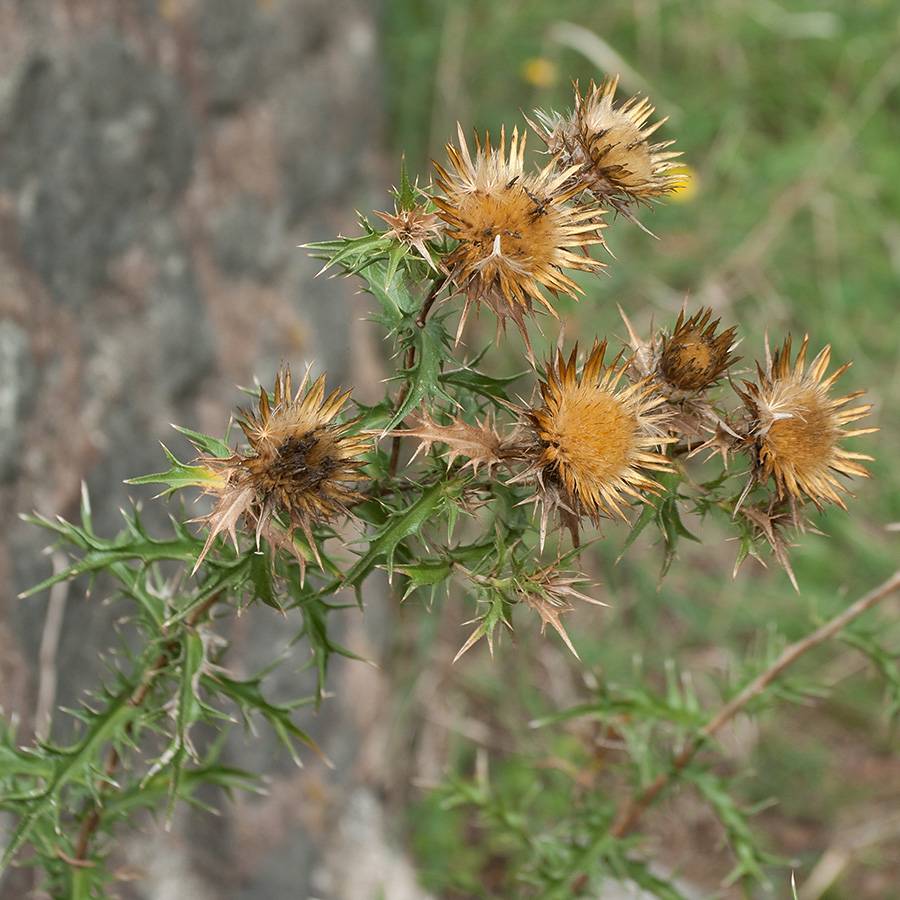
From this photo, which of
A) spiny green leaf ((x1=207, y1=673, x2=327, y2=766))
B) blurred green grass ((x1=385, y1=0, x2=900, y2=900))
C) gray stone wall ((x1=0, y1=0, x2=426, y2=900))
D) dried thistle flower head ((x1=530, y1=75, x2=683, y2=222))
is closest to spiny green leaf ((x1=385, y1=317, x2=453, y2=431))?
dried thistle flower head ((x1=530, y1=75, x2=683, y2=222))

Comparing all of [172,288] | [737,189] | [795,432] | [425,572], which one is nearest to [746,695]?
[795,432]

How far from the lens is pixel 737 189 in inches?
160

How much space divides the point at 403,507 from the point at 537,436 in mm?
236

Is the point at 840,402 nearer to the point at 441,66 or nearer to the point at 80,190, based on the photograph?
the point at 80,190

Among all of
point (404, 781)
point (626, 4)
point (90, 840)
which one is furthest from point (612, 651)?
point (626, 4)

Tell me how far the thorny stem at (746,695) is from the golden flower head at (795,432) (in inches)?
18.0

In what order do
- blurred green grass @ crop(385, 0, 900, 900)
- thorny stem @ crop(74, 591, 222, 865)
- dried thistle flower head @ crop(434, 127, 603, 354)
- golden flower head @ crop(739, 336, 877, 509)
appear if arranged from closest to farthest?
1. dried thistle flower head @ crop(434, 127, 603, 354)
2. golden flower head @ crop(739, 336, 877, 509)
3. thorny stem @ crop(74, 591, 222, 865)
4. blurred green grass @ crop(385, 0, 900, 900)

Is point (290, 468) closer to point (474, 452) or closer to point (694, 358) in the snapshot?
point (474, 452)

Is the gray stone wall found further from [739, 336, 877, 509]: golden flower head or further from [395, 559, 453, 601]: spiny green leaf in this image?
[739, 336, 877, 509]: golden flower head

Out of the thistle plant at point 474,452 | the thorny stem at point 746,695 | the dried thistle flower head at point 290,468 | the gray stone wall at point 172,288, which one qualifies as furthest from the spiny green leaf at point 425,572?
the gray stone wall at point 172,288

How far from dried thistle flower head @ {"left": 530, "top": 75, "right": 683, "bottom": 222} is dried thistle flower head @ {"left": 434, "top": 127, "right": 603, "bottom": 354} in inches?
4.4

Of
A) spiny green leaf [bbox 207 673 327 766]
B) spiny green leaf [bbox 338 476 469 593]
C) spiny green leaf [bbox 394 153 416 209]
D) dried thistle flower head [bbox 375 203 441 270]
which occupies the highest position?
spiny green leaf [bbox 394 153 416 209]

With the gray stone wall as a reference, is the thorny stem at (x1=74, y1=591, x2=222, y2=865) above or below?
below

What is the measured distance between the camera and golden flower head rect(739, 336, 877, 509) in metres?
1.25
